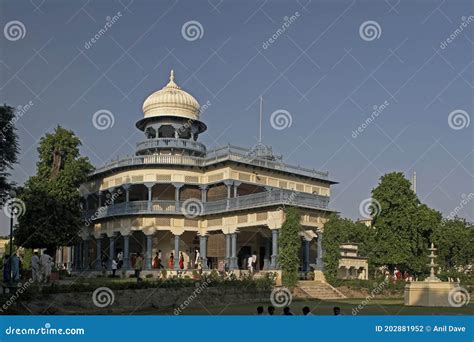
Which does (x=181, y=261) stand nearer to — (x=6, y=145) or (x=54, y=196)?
(x=54, y=196)

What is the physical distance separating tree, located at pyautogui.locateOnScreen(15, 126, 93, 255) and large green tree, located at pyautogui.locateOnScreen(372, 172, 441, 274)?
19.4 meters

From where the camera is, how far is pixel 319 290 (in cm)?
3194

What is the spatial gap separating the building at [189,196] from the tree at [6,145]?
55.0 feet

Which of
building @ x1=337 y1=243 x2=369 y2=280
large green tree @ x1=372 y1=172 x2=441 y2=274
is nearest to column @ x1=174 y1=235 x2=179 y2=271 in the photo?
building @ x1=337 y1=243 x2=369 y2=280

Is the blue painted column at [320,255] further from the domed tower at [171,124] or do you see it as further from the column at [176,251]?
the domed tower at [171,124]

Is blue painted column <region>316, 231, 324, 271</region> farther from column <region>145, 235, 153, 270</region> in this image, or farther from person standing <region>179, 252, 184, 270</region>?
column <region>145, 235, 153, 270</region>

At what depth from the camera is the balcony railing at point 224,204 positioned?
35.7 m

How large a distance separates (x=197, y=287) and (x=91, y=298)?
497cm

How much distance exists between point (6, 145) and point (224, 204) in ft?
61.9

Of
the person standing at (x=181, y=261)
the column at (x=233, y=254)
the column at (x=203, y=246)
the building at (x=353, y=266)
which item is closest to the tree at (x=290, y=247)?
the column at (x=233, y=254)

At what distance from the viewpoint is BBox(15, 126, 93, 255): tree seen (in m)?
31.5
